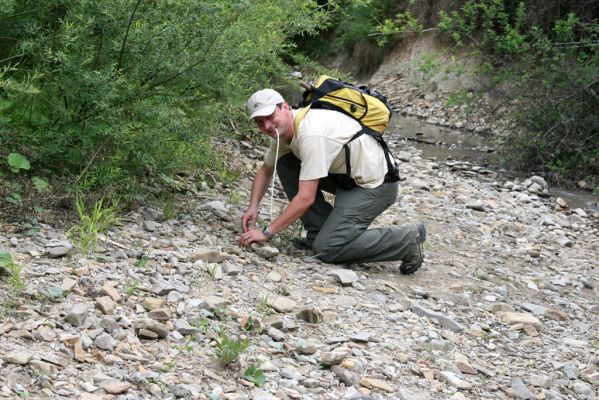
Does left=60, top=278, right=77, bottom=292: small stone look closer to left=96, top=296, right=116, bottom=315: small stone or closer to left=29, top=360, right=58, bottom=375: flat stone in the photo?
left=96, top=296, right=116, bottom=315: small stone

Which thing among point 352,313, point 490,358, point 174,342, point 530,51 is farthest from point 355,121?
point 530,51

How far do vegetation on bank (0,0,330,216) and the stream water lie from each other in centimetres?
590

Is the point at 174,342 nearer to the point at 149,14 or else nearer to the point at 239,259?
the point at 239,259

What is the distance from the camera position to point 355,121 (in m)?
5.78

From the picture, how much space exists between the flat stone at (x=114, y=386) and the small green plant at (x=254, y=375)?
0.62 metres

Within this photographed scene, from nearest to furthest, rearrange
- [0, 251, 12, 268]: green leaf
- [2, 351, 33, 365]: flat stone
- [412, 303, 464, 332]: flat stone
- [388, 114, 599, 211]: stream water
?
[2, 351, 33, 365]: flat stone → [0, 251, 12, 268]: green leaf → [412, 303, 464, 332]: flat stone → [388, 114, 599, 211]: stream water

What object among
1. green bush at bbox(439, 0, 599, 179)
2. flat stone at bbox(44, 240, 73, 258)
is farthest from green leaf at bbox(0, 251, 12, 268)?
green bush at bbox(439, 0, 599, 179)

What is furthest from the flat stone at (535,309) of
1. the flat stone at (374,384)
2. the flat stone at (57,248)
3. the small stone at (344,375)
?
the flat stone at (57,248)

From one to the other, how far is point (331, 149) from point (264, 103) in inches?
21.9

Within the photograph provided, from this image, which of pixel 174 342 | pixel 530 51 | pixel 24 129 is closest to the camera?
pixel 174 342

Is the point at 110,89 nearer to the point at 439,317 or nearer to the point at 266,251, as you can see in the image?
the point at 266,251

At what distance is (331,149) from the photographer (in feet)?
18.4

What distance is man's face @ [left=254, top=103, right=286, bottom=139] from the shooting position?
18.2ft

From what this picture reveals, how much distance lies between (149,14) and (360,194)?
195cm
